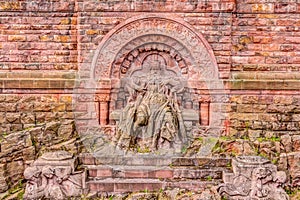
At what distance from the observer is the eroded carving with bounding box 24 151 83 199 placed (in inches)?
315

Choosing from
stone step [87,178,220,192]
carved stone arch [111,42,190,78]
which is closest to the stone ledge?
carved stone arch [111,42,190,78]

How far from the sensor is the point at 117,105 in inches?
390

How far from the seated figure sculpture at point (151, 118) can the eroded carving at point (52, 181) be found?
57.6 inches

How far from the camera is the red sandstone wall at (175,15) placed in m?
9.59

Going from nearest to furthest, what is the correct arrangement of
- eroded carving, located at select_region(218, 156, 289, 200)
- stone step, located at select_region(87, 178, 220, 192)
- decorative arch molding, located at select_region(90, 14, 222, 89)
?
eroded carving, located at select_region(218, 156, 289, 200) → stone step, located at select_region(87, 178, 220, 192) → decorative arch molding, located at select_region(90, 14, 222, 89)

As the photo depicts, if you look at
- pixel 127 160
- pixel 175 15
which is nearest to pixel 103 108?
pixel 127 160

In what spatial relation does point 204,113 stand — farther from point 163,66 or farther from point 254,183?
point 254,183

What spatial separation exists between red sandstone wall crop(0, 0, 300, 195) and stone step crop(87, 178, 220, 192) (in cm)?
200

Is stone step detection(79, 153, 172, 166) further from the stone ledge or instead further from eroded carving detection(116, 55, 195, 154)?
the stone ledge

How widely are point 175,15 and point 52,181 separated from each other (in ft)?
15.3

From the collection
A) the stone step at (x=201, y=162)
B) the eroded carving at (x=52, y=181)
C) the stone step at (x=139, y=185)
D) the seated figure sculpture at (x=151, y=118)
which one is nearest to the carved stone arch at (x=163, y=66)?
the seated figure sculpture at (x=151, y=118)

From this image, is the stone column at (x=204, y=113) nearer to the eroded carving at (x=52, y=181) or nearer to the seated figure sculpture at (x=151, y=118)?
the seated figure sculpture at (x=151, y=118)

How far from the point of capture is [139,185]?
832cm

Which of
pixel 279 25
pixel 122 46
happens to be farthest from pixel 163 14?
pixel 279 25
